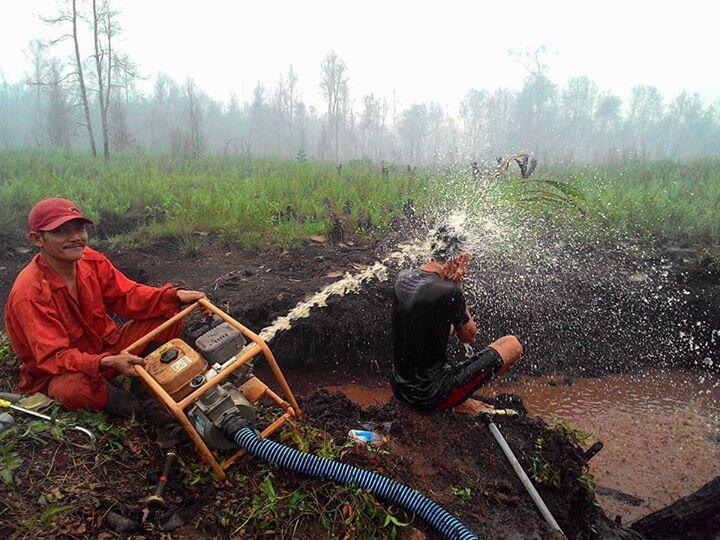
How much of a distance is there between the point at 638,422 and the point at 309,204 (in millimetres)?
5660

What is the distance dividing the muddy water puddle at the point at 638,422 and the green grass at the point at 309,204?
2.51 metres

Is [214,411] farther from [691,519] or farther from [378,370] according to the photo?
[691,519]

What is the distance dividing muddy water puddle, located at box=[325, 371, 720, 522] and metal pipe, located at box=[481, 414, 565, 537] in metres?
1.34

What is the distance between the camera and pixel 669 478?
3.85m

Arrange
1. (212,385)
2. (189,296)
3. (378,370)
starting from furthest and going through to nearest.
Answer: (378,370) < (189,296) < (212,385)

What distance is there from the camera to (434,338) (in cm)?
295

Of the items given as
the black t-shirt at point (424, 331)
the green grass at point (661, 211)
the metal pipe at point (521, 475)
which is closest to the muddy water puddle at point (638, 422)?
the metal pipe at point (521, 475)

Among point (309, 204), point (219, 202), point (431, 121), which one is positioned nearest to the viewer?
point (219, 202)

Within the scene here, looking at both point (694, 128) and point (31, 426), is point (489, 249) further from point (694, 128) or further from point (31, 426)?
point (694, 128)

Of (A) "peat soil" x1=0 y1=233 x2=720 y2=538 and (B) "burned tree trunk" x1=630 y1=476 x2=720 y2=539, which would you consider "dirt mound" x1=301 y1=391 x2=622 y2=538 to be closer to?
(A) "peat soil" x1=0 y1=233 x2=720 y2=538

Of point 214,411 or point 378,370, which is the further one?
point 378,370

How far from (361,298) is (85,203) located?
5878 millimetres

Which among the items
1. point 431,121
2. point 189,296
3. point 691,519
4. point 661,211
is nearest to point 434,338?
point 189,296

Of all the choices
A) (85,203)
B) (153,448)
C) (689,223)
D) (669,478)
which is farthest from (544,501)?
(85,203)
